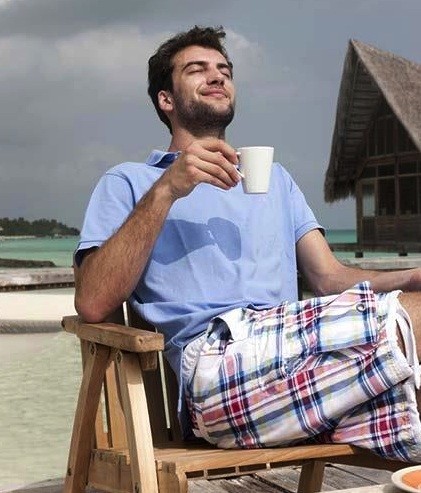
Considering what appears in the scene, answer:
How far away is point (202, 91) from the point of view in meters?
2.51

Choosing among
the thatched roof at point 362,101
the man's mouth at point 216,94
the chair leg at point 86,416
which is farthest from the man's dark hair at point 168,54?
the thatched roof at point 362,101

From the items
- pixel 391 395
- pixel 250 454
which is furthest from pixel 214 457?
pixel 391 395

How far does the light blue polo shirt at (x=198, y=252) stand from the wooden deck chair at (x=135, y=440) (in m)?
0.14

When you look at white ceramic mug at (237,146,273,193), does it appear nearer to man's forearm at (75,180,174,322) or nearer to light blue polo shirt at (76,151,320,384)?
man's forearm at (75,180,174,322)

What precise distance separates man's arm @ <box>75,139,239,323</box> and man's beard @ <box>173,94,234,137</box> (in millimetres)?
413

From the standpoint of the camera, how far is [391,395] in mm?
1964

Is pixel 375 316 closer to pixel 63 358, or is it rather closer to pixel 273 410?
pixel 273 410

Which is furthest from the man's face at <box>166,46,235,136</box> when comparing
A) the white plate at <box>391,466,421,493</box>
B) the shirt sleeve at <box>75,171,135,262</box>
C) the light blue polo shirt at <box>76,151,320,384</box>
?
the white plate at <box>391,466,421,493</box>

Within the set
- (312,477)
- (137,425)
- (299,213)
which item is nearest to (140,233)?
(137,425)

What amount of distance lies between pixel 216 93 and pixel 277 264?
0.45 m

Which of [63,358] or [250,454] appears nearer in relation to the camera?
[250,454]

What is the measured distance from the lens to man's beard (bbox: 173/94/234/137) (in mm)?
2471

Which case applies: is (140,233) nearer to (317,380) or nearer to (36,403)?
(317,380)

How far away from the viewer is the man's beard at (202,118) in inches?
97.3
